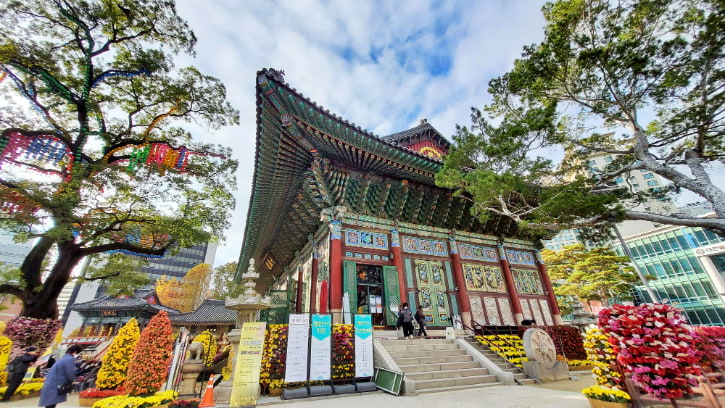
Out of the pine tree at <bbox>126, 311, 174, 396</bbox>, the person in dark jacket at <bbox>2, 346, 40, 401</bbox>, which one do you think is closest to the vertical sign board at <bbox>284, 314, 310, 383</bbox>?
the pine tree at <bbox>126, 311, 174, 396</bbox>

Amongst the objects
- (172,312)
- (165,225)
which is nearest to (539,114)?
(165,225)

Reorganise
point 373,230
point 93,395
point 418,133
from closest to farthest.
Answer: point 93,395
point 373,230
point 418,133

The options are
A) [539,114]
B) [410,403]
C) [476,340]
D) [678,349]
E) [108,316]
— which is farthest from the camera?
[108,316]

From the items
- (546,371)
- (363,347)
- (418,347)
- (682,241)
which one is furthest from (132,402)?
(682,241)

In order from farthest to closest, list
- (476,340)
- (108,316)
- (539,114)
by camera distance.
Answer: (108,316) → (476,340) → (539,114)

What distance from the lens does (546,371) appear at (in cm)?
745

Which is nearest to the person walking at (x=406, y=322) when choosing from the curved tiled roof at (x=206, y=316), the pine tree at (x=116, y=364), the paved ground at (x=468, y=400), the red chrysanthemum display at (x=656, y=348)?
the paved ground at (x=468, y=400)

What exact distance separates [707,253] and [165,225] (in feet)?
147

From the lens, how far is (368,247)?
436 inches

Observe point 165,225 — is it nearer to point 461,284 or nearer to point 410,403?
point 410,403

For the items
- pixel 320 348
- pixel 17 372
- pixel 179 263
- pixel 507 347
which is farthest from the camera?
pixel 179 263

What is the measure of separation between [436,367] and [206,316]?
2745 cm

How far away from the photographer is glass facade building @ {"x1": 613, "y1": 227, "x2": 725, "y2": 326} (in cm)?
2800

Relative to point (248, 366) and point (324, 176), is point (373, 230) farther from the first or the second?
point (248, 366)
